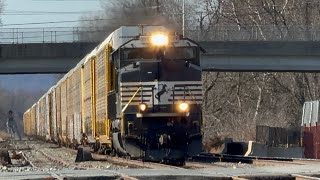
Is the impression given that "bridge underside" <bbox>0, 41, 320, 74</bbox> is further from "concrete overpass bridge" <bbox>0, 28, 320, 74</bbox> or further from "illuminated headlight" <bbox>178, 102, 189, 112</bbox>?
"illuminated headlight" <bbox>178, 102, 189, 112</bbox>

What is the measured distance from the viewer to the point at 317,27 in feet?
174

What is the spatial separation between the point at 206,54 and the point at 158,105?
25995mm

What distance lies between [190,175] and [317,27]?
130ft

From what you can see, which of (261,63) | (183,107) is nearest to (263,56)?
(261,63)

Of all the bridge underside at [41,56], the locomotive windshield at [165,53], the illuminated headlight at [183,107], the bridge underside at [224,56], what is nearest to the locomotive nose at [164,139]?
the illuminated headlight at [183,107]

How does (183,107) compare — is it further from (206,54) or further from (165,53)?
(206,54)

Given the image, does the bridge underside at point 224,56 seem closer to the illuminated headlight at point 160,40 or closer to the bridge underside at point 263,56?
the bridge underside at point 263,56

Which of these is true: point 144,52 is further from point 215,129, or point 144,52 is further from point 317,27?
point 317,27

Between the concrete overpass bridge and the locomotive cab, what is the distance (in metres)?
25.0

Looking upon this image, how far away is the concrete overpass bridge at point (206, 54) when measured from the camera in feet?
151

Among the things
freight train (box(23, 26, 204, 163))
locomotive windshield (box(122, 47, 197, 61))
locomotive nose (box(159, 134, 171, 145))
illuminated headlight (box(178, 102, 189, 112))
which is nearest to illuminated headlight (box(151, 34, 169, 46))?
freight train (box(23, 26, 204, 163))

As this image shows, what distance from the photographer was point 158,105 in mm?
20406

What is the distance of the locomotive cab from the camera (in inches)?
803

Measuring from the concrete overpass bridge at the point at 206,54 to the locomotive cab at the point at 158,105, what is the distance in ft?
82.0
